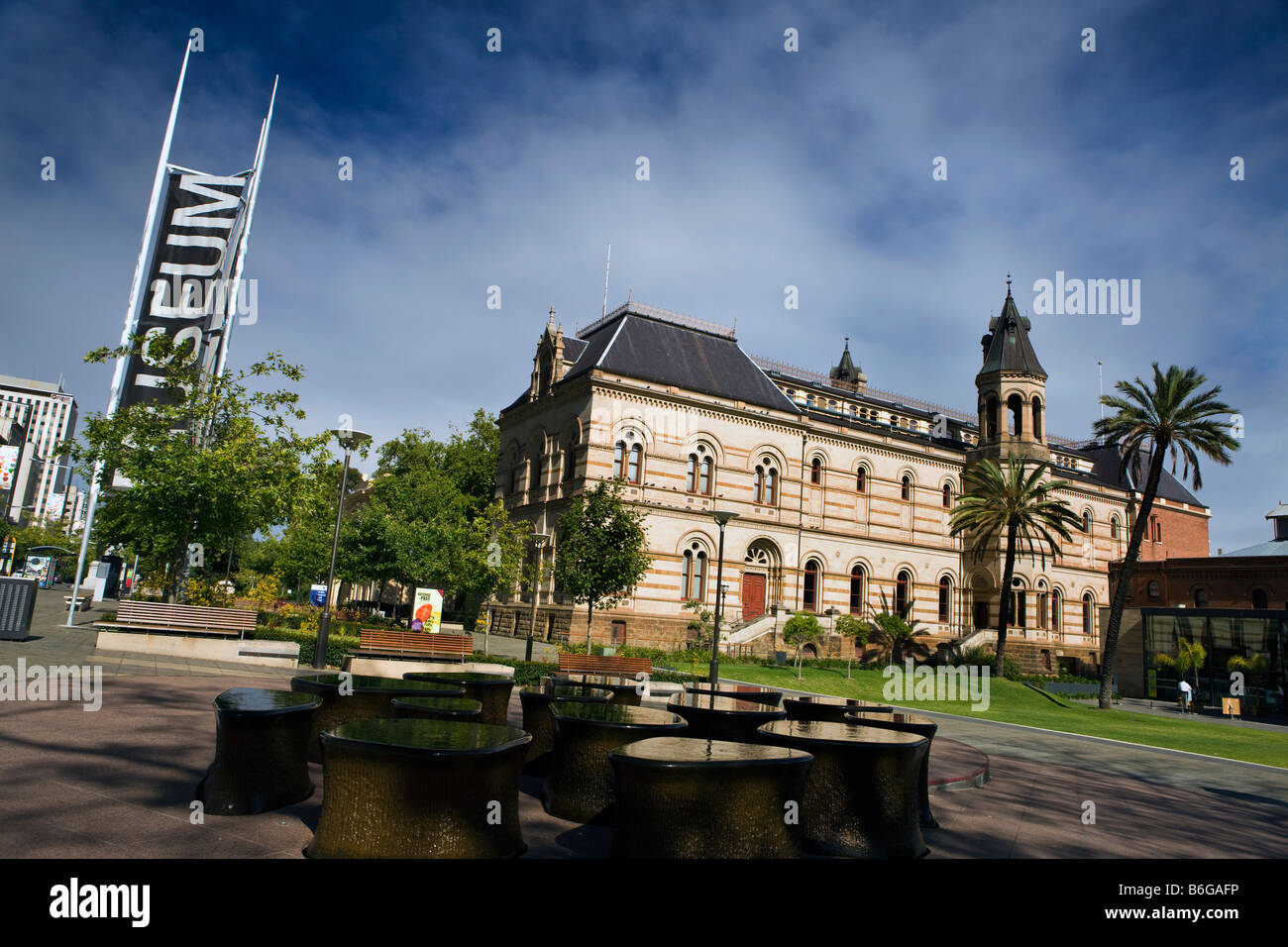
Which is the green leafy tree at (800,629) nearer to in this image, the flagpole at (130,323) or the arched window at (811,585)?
the arched window at (811,585)

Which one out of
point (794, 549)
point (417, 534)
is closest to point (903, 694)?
point (794, 549)

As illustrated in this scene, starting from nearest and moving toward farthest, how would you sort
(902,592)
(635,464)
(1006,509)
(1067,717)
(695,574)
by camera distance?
1. (1067,717)
2. (635,464)
3. (695,574)
4. (1006,509)
5. (902,592)

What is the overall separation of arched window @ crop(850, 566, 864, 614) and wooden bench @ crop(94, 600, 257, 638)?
3144 cm

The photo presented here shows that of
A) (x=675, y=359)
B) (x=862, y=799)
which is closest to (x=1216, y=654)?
(x=675, y=359)

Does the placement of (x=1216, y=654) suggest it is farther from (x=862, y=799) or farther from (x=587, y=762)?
(x=587, y=762)

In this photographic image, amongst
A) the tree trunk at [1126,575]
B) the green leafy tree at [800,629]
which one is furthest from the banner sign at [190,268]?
the tree trunk at [1126,575]

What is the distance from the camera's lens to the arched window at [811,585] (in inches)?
1622

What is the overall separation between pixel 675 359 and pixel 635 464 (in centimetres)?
686

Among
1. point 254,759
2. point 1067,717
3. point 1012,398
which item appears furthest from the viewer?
point 1012,398

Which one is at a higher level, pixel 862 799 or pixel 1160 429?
pixel 1160 429

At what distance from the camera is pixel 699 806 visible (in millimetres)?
5961

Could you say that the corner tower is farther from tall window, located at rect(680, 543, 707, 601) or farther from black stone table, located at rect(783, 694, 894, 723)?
black stone table, located at rect(783, 694, 894, 723)

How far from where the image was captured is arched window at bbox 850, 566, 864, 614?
42875 millimetres

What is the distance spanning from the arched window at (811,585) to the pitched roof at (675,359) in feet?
27.8
